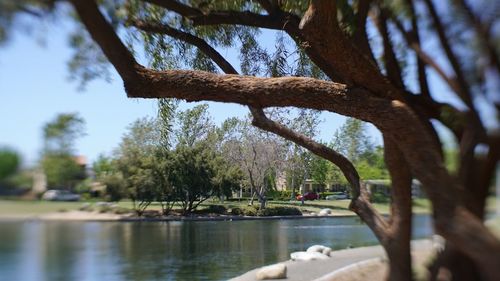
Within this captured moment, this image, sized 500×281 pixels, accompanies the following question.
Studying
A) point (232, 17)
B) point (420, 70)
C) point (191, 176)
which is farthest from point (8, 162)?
point (191, 176)

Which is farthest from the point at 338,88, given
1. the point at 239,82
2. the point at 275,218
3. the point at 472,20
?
the point at 275,218

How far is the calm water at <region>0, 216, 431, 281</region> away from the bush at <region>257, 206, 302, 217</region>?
6.35 meters

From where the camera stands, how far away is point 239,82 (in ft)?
19.7

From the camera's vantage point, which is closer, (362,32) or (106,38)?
(106,38)

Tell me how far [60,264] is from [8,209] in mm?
14159

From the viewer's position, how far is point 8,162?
5.22 m

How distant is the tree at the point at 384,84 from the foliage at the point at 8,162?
123cm

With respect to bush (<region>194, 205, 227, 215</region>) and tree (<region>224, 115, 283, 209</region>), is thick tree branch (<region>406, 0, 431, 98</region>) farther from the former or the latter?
bush (<region>194, 205, 227, 215</region>)

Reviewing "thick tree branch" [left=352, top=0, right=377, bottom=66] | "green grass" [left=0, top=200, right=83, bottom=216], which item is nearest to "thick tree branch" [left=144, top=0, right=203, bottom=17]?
"thick tree branch" [left=352, top=0, right=377, bottom=66]

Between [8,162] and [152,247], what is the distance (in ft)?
69.7

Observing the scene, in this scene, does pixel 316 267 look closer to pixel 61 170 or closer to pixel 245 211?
pixel 61 170

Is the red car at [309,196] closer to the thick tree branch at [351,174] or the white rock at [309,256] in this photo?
the white rock at [309,256]

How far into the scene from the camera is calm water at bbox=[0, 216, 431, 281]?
53.9ft

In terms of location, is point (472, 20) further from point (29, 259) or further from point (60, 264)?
point (60, 264)
